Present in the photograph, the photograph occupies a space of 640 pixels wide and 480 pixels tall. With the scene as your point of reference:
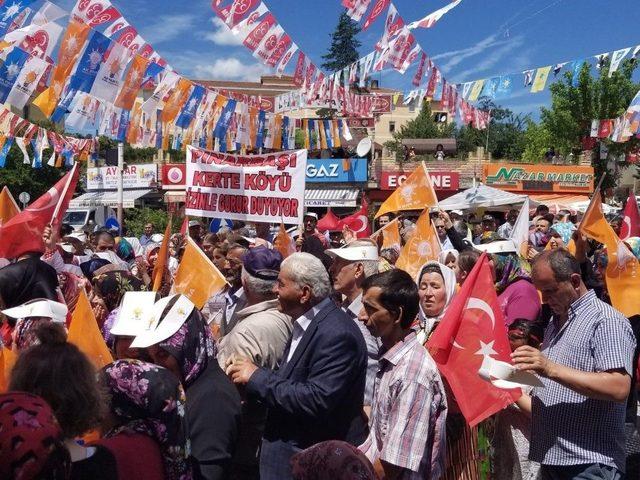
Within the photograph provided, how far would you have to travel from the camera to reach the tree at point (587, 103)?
29.2 m

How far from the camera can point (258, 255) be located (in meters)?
4.34

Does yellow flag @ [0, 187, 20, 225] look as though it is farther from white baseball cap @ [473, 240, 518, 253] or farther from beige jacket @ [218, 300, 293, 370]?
white baseball cap @ [473, 240, 518, 253]

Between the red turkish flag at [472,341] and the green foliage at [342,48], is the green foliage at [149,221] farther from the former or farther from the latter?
the green foliage at [342,48]

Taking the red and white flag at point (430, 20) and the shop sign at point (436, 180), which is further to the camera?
the shop sign at point (436, 180)

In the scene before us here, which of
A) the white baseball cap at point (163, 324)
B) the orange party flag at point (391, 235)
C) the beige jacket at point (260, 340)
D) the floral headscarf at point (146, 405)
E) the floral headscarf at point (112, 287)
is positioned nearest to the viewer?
the floral headscarf at point (146, 405)

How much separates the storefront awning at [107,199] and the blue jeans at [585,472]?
3550 cm

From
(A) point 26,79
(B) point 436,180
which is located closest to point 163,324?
(A) point 26,79

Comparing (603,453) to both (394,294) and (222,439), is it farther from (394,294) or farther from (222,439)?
(222,439)

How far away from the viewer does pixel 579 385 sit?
9.39ft

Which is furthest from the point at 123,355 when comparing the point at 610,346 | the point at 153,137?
the point at 153,137

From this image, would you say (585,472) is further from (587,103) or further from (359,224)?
(587,103)

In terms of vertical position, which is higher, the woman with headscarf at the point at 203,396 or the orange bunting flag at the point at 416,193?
the orange bunting flag at the point at 416,193

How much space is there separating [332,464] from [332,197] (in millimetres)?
30008

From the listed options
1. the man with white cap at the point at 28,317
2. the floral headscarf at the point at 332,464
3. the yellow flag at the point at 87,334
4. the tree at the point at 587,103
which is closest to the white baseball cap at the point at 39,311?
the man with white cap at the point at 28,317
